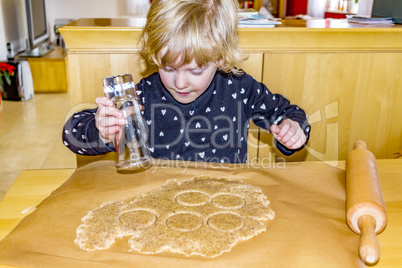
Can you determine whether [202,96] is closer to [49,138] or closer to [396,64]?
[396,64]

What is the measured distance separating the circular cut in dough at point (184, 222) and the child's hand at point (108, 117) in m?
0.25

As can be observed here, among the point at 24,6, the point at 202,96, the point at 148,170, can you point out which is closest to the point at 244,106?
the point at 202,96

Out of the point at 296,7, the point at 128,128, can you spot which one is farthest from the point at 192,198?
the point at 296,7

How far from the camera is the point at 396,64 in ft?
4.64

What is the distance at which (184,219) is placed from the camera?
0.74 meters

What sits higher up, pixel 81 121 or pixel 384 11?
pixel 384 11

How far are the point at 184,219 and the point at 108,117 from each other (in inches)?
11.2

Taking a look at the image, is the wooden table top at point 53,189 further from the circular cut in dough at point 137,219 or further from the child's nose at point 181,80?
the child's nose at point 181,80

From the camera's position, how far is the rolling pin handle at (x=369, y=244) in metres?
0.59

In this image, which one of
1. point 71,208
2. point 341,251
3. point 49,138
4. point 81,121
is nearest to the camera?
point 341,251

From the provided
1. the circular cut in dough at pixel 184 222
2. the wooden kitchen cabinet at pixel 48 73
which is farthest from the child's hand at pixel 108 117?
the wooden kitchen cabinet at pixel 48 73

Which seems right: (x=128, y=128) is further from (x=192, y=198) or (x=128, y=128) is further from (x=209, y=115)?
(x=209, y=115)

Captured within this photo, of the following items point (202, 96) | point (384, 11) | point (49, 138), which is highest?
point (384, 11)

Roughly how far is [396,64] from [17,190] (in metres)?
1.26
